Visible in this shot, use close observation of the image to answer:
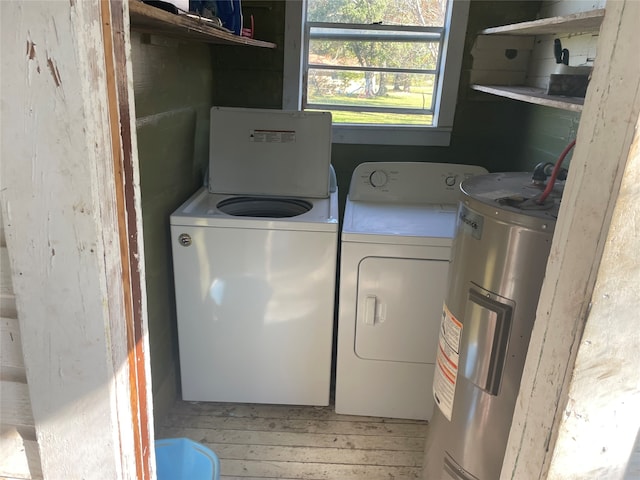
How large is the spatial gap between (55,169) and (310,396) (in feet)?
5.57

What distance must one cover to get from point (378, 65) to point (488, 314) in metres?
1.90

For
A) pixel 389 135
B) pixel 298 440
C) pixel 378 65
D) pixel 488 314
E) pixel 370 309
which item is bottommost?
pixel 298 440

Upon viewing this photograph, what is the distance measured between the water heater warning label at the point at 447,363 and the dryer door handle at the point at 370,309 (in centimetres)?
50

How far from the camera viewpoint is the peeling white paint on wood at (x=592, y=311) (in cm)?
68

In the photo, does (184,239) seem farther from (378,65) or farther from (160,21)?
(378,65)

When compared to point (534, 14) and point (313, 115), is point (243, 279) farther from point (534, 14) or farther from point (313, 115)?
point (534, 14)

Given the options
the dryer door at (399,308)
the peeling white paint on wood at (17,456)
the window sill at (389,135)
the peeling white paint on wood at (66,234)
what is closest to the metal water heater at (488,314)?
the dryer door at (399,308)

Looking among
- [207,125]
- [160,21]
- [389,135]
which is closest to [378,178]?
[389,135]

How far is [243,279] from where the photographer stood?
2.00 m

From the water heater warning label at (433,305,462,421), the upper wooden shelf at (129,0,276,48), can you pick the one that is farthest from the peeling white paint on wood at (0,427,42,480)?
the water heater warning label at (433,305,462,421)

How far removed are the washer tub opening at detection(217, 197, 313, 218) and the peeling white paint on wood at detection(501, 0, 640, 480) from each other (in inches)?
61.8

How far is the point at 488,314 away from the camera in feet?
4.06

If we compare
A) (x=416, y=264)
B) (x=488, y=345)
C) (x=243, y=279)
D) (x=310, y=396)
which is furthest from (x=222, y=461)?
(x=488, y=345)

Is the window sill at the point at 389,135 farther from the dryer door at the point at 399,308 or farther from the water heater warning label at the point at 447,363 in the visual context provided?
the water heater warning label at the point at 447,363
